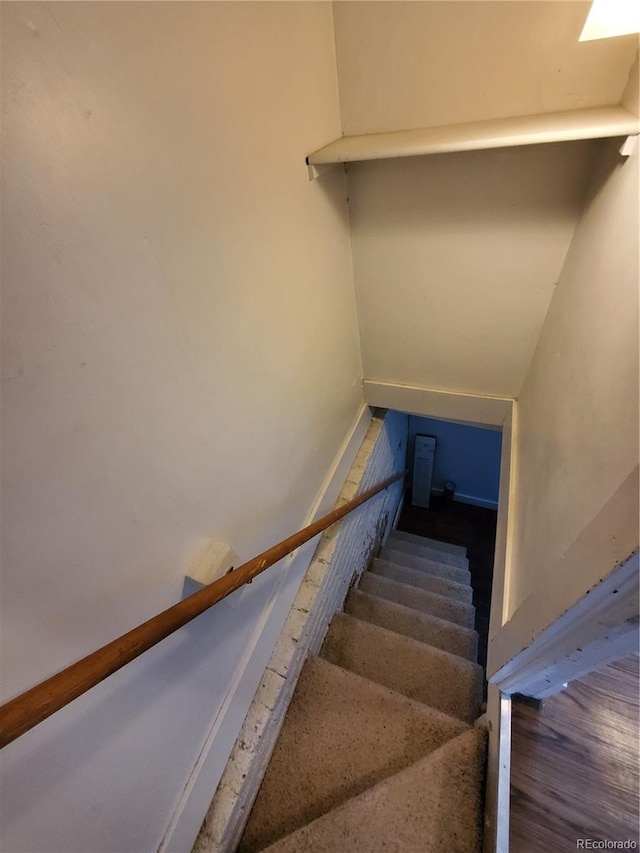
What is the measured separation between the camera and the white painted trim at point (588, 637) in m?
0.59

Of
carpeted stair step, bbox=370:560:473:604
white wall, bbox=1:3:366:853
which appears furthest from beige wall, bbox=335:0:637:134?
carpeted stair step, bbox=370:560:473:604

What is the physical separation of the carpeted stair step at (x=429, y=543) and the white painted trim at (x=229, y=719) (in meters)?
1.85

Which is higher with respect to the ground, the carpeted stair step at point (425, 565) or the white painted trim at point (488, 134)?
the white painted trim at point (488, 134)

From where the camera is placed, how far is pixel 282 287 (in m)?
1.13

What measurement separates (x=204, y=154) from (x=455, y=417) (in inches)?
66.7

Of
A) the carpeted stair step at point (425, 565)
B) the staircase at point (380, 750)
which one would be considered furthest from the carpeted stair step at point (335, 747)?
the carpeted stair step at point (425, 565)

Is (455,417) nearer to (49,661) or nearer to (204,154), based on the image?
(204,154)

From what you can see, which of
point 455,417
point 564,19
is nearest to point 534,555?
point 455,417

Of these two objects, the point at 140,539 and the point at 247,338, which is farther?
the point at 247,338

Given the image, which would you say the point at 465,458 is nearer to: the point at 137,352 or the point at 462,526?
the point at 462,526

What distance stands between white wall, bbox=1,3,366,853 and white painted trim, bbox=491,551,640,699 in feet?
2.55

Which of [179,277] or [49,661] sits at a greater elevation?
[179,277]

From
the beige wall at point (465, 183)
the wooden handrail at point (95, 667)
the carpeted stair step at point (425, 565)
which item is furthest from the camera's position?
the carpeted stair step at point (425, 565)

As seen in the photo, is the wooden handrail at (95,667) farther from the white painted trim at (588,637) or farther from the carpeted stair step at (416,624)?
the carpeted stair step at (416,624)
